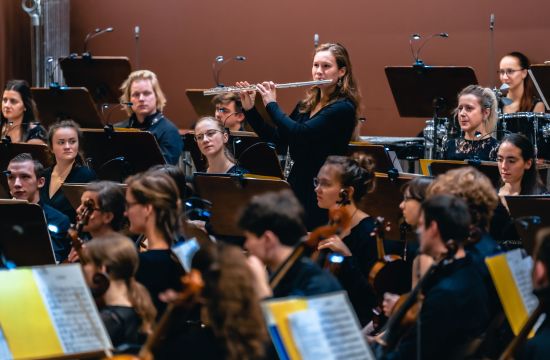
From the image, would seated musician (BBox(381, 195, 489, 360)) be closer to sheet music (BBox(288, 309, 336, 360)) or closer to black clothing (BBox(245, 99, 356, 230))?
sheet music (BBox(288, 309, 336, 360))

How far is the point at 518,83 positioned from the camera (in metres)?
7.01

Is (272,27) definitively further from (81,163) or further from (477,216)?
(477,216)

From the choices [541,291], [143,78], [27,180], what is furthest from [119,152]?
[541,291]

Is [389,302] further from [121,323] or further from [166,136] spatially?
[166,136]

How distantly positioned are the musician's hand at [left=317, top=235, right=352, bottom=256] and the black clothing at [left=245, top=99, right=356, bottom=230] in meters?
0.64

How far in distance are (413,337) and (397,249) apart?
1.19 meters

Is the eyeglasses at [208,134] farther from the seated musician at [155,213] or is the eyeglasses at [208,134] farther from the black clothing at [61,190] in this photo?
the seated musician at [155,213]

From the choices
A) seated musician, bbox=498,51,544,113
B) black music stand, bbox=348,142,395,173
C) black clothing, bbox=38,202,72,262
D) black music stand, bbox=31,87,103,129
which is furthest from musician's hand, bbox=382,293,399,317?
seated musician, bbox=498,51,544,113

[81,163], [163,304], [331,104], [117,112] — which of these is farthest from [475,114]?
[117,112]

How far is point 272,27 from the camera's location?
9.03 metres

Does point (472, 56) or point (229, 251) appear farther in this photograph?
point (472, 56)

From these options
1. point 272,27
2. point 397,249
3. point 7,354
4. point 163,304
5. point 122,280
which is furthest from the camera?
point 272,27

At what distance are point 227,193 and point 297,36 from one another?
465cm

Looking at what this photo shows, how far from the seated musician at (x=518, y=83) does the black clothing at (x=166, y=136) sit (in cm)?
225
